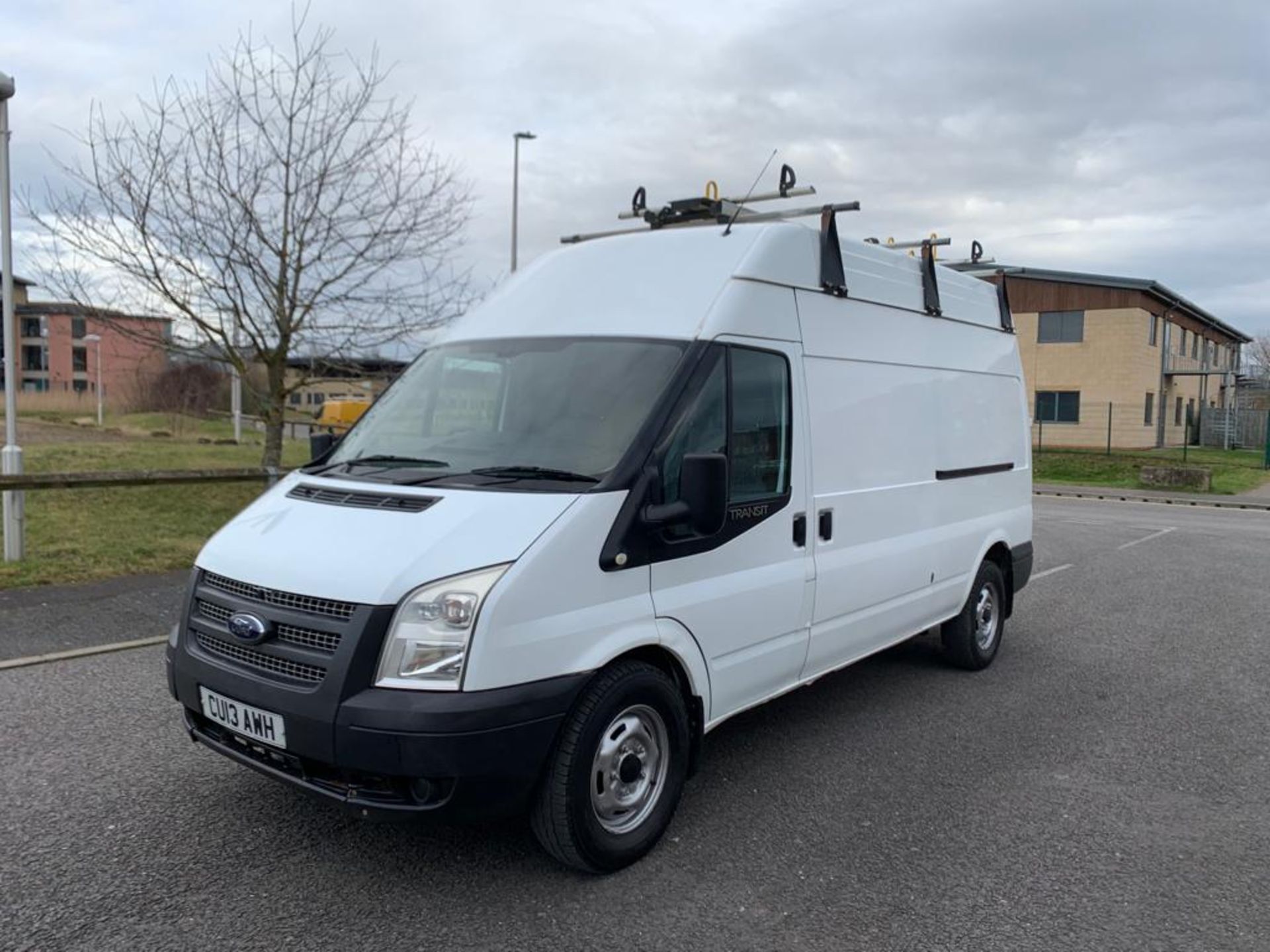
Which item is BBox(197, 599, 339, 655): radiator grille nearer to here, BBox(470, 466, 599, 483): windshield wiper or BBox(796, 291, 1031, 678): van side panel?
BBox(470, 466, 599, 483): windshield wiper

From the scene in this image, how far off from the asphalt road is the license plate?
527 mm

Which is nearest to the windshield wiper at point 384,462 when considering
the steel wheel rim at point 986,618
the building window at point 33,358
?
the steel wheel rim at point 986,618

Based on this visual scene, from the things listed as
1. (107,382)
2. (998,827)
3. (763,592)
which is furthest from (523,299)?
(107,382)

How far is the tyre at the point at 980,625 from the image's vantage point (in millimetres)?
6434

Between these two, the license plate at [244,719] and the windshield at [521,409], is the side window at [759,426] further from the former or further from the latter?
the license plate at [244,719]

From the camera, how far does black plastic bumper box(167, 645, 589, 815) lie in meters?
3.12

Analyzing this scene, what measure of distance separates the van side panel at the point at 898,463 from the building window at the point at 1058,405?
115ft

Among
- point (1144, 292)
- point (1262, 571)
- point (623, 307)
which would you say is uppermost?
point (1144, 292)

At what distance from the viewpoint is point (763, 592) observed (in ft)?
14.1

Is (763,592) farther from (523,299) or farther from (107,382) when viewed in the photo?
(107,382)

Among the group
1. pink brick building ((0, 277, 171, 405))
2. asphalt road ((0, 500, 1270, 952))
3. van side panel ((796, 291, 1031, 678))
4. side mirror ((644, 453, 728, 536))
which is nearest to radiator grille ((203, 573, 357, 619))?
asphalt road ((0, 500, 1270, 952))

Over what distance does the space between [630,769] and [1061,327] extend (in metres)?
40.0

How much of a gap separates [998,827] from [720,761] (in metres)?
1.30

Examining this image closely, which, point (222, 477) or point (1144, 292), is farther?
point (1144, 292)
